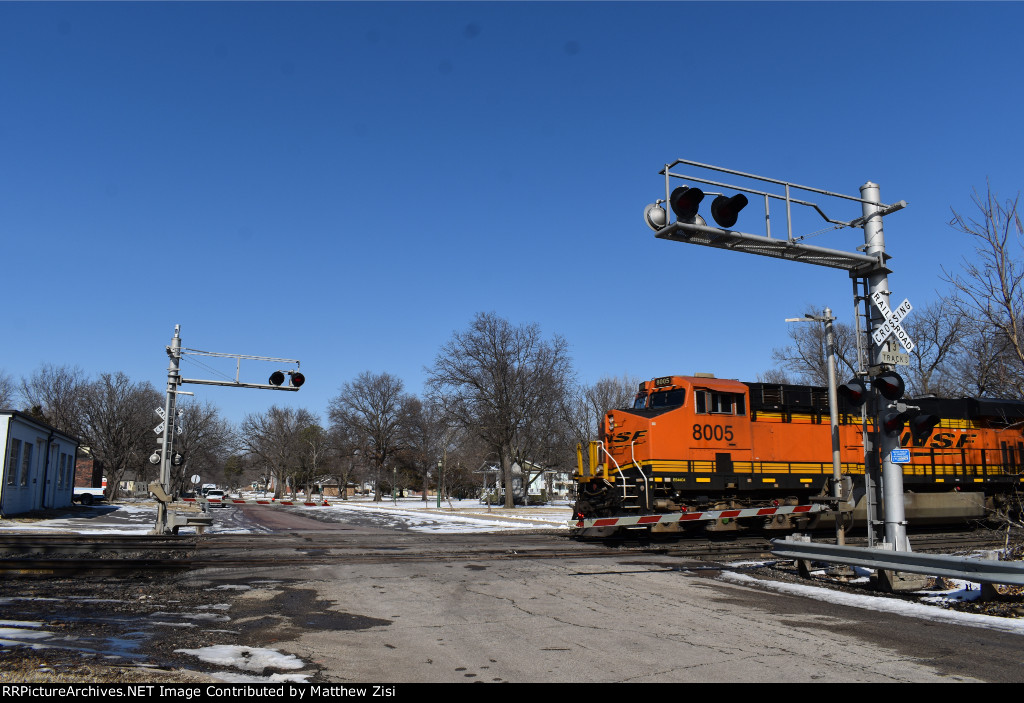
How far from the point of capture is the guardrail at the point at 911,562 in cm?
802

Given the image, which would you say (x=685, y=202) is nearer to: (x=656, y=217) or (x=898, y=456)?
(x=656, y=217)

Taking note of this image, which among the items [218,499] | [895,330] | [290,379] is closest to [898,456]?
[895,330]

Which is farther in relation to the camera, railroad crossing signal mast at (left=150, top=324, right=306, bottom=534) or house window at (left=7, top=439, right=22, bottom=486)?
house window at (left=7, top=439, right=22, bottom=486)

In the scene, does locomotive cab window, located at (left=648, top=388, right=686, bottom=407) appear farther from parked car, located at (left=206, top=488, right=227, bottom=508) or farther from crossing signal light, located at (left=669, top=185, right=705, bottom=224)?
parked car, located at (left=206, top=488, right=227, bottom=508)

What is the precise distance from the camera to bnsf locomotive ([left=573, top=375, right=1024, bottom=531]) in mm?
18141

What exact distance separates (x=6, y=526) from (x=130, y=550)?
1238 cm

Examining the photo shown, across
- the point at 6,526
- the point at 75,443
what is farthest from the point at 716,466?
the point at 75,443

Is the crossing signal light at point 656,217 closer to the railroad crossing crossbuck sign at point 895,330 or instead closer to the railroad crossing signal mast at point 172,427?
the railroad crossing crossbuck sign at point 895,330

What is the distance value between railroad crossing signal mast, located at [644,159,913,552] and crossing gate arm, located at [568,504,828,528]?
6110 mm

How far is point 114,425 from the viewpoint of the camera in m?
65.0

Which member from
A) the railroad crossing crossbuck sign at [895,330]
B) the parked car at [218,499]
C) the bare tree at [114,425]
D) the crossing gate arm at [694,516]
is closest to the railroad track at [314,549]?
the crossing gate arm at [694,516]

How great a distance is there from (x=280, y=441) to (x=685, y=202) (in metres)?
92.3

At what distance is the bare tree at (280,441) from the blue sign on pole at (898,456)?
85.1m

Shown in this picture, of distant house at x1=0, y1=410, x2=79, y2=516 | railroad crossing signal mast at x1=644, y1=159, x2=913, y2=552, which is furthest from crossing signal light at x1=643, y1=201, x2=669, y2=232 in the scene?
distant house at x1=0, y1=410, x2=79, y2=516
